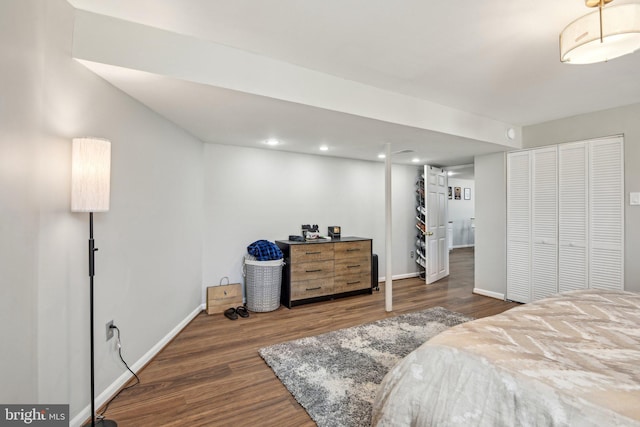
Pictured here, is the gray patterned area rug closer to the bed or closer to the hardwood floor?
the hardwood floor

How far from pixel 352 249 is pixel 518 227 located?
7.83ft

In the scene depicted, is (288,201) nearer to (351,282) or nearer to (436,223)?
(351,282)

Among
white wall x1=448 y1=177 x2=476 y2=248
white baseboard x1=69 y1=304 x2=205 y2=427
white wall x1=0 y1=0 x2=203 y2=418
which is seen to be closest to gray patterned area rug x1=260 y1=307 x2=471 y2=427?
white baseboard x1=69 y1=304 x2=205 y2=427

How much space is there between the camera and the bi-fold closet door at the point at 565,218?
3.24 m

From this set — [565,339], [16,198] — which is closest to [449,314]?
[565,339]

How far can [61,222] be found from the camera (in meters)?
1.59

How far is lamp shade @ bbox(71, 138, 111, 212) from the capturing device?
151 cm

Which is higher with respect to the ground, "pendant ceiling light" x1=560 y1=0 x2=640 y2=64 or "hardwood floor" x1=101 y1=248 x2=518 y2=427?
"pendant ceiling light" x1=560 y1=0 x2=640 y2=64

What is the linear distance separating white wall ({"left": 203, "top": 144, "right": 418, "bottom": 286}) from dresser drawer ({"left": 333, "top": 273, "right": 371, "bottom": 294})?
0.86 meters

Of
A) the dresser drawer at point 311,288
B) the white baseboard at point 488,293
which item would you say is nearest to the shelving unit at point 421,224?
the white baseboard at point 488,293

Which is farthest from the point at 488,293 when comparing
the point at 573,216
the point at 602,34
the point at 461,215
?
the point at 461,215

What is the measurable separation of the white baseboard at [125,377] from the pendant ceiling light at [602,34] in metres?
3.55

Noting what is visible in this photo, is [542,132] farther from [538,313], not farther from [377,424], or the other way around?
[377,424]

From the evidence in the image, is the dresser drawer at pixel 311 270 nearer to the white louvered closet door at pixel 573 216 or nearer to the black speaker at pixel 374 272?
the black speaker at pixel 374 272
